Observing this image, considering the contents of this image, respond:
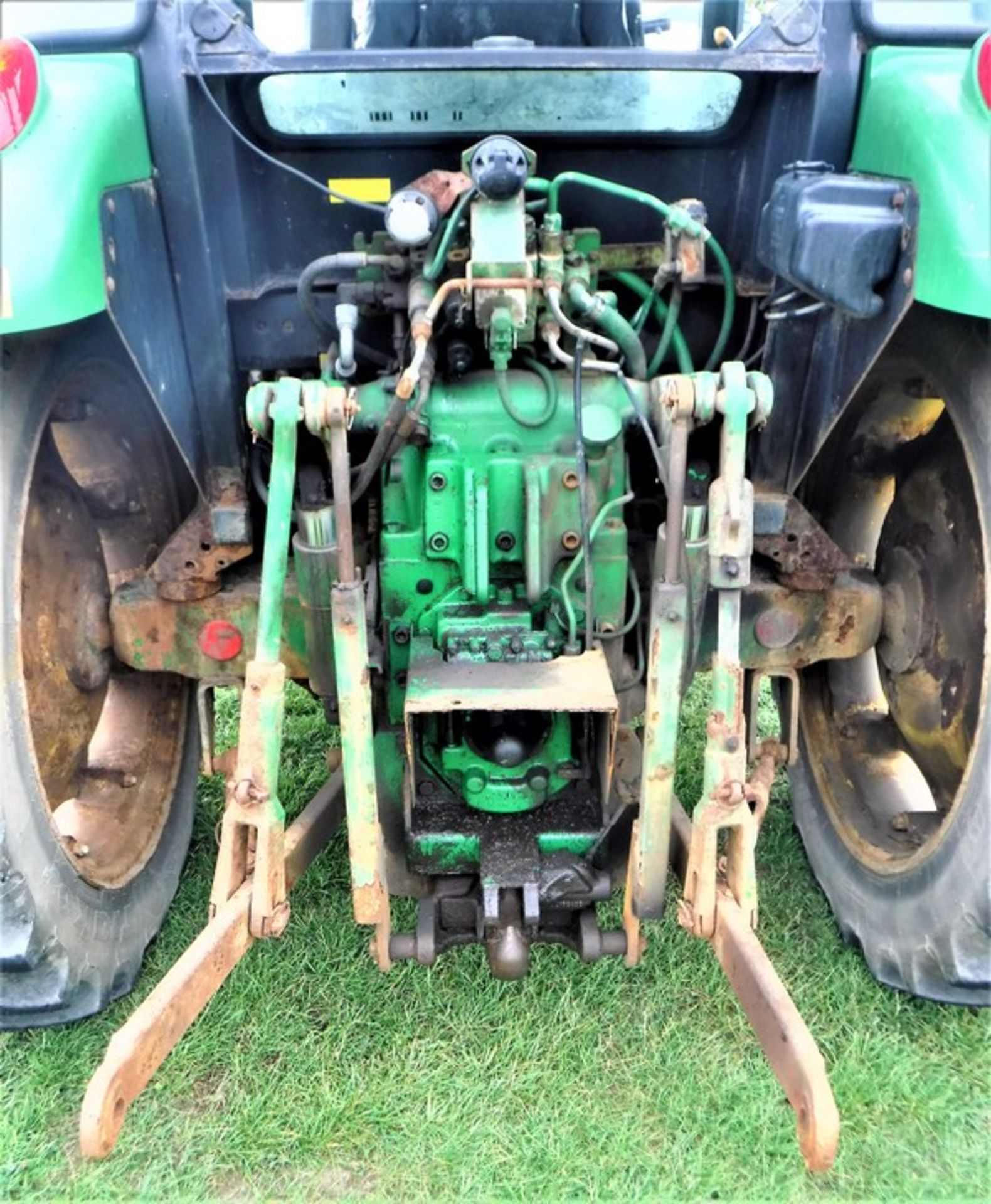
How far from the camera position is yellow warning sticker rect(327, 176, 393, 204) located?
192 centimetres

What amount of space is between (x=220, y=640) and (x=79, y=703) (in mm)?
288

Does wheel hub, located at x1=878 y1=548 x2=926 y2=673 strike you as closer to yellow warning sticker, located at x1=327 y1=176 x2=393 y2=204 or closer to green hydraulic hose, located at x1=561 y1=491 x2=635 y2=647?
green hydraulic hose, located at x1=561 y1=491 x2=635 y2=647

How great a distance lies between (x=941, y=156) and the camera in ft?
4.99

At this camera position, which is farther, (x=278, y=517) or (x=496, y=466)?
(x=496, y=466)

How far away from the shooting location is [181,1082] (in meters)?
1.83

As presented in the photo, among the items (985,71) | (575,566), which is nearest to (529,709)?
(575,566)

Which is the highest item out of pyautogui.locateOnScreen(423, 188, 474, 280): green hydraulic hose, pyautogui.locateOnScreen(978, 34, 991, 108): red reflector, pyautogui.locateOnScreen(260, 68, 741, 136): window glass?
pyautogui.locateOnScreen(978, 34, 991, 108): red reflector

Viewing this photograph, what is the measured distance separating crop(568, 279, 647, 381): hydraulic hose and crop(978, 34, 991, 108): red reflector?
633mm

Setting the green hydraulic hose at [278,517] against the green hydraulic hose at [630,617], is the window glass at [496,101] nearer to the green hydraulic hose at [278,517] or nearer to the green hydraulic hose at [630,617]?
the green hydraulic hose at [278,517]

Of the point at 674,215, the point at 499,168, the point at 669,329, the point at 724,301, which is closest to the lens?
the point at 499,168

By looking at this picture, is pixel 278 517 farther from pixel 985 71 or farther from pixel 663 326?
pixel 985 71

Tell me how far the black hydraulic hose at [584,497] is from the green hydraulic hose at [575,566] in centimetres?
2

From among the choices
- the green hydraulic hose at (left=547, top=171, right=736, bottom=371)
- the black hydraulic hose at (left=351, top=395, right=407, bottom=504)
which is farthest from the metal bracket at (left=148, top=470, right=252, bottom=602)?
the green hydraulic hose at (left=547, top=171, right=736, bottom=371)

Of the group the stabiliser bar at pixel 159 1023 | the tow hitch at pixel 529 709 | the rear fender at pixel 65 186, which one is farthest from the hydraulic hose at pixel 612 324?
the stabiliser bar at pixel 159 1023
